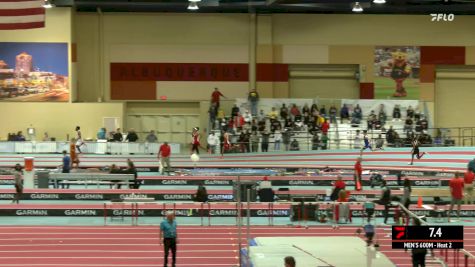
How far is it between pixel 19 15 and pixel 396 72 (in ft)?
93.2

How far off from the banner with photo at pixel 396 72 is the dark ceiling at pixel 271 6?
7.10ft

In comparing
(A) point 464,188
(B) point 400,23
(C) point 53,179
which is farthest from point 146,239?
(B) point 400,23

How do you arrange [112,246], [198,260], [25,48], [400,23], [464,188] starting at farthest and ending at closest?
[400,23]
[25,48]
[464,188]
[112,246]
[198,260]

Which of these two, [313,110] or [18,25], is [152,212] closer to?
[18,25]

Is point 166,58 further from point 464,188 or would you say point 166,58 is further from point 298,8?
point 464,188

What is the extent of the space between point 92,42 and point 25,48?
12.5ft

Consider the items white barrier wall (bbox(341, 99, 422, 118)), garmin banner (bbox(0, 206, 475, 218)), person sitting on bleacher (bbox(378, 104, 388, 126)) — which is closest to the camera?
garmin banner (bbox(0, 206, 475, 218))

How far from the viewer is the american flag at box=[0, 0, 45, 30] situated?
2116 centimetres

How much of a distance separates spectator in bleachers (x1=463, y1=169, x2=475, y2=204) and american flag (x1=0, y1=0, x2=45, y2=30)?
14.2 metres

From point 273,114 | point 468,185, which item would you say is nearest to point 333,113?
point 273,114

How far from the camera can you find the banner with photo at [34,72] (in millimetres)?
43094

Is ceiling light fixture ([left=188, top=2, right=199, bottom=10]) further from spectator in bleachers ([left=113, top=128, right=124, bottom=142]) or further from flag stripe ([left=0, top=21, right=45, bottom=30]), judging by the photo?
flag stripe ([left=0, top=21, right=45, bottom=30])

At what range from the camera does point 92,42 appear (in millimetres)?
45375

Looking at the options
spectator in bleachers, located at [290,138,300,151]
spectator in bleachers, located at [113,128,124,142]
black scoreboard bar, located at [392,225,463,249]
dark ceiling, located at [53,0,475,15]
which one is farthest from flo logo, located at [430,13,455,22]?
black scoreboard bar, located at [392,225,463,249]
